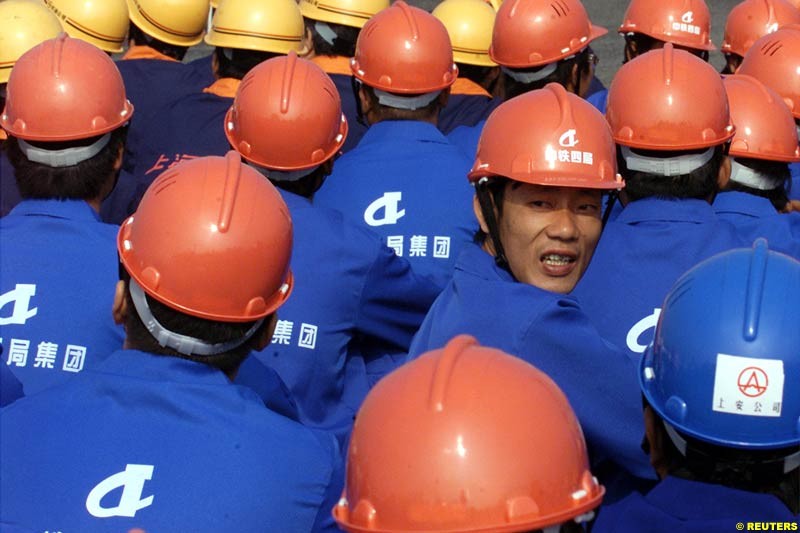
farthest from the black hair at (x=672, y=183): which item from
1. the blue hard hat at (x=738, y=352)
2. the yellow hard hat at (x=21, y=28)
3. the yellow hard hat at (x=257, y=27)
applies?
the yellow hard hat at (x=21, y=28)

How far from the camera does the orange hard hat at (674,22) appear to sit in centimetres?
720

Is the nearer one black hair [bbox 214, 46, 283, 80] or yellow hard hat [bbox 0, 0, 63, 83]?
yellow hard hat [bbox 0, 0, 63, 83]

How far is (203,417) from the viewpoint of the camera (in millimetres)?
2979

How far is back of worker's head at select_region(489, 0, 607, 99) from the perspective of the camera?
6.55m

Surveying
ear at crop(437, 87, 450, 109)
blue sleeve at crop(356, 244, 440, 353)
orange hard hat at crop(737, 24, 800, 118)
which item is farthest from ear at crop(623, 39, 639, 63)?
blue sleeve at crop(356, 244, 440, 353)

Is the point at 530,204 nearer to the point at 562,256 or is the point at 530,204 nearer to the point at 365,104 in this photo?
the point at 562,256

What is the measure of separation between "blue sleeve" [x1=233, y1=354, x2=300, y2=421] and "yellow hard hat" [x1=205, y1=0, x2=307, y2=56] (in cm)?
338

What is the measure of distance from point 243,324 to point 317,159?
70.1 inches

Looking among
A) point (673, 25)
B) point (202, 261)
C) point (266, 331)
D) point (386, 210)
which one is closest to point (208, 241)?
point (202, 261)

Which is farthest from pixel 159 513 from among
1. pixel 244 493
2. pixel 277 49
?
pixel 277 49

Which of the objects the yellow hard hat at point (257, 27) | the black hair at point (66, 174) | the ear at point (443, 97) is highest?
the black hair at point (66, 174)

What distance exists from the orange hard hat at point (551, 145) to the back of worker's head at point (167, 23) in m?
4.70

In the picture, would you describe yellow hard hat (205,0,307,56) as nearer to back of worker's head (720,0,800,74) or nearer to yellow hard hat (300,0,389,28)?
yellow hard hat (300,0,389,28)

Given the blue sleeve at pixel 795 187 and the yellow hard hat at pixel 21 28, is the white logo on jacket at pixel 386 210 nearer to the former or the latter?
the blue sleeve at pixel 795 187
